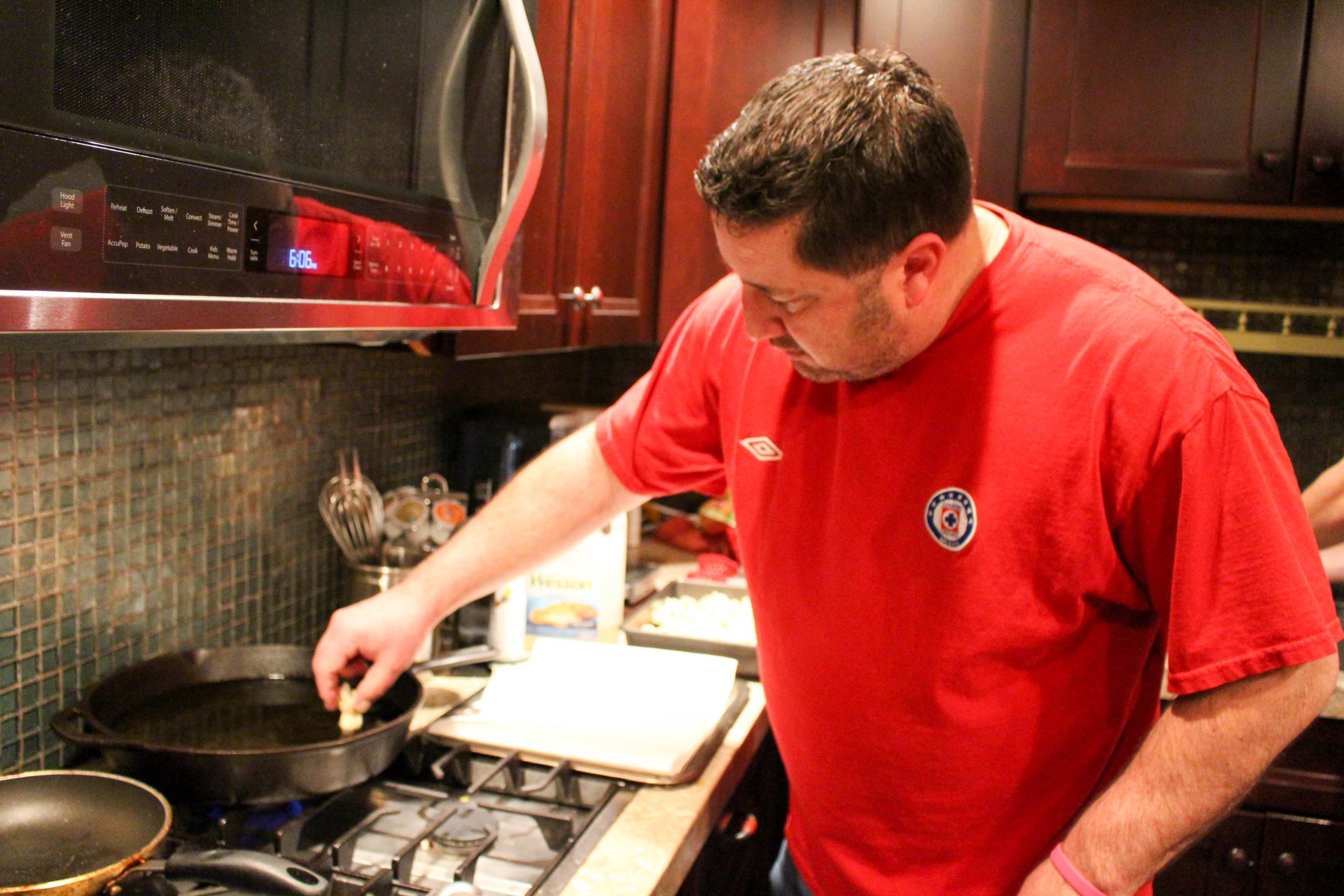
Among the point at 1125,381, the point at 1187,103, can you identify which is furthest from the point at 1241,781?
the point at 1187,103

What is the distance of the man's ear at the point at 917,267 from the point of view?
956 millimetres

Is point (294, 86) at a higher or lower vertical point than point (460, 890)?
higher

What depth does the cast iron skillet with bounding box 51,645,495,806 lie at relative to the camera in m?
1.00

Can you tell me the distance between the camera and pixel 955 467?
1055mm

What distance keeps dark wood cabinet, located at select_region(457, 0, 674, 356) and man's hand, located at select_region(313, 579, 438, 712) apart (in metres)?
0.33

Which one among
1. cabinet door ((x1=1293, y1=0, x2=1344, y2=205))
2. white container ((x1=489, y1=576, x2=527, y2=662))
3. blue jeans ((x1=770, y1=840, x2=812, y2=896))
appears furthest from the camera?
cabinet door ((x1=1293, y1=0, x2=1344, y2=205))

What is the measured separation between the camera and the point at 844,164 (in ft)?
2.95

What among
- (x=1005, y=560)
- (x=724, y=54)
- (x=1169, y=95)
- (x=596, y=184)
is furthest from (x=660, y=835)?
(x=1169, y=95)

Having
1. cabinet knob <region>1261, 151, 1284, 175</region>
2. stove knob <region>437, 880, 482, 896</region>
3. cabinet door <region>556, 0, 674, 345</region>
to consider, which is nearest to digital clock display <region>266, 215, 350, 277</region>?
stove knob <region>437, 880, 482, 896</region>

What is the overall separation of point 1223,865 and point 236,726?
1417mm

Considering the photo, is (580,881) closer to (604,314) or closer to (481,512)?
(481,512)

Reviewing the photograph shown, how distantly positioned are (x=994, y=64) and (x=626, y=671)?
4.08ft

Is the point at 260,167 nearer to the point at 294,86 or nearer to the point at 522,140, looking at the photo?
the point at 294,86

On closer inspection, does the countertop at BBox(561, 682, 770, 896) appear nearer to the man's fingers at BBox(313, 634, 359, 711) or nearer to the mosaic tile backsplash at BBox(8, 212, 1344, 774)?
the man's fingers at BBox(313, 634, 359, 711)
